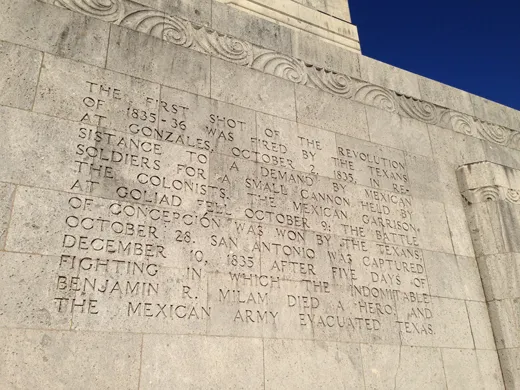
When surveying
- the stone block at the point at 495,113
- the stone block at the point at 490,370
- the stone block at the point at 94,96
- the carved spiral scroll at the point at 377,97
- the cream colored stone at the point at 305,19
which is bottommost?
the stone block at the point at 490,370

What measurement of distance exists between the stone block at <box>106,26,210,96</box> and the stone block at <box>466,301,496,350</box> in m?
5.15

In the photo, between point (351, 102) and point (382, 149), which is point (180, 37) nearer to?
point (351, 102)

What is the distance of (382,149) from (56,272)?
5.35 metres

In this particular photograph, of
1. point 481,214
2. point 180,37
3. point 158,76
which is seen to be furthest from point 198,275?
point 481,214

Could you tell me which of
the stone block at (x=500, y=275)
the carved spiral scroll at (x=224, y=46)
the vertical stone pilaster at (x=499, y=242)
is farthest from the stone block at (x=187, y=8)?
the stone block at (x=500, y=275)

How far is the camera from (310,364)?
5.79m

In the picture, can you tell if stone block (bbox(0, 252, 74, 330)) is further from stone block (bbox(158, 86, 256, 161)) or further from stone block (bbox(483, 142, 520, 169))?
stone block (bbox(483, 142, 520, 169))

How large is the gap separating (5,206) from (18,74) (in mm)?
1660

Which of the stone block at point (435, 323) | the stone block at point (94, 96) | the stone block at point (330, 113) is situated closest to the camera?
the stone block at point (94, 96)

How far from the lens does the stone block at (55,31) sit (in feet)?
19.3

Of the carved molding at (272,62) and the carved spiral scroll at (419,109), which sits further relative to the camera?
the carved spiral scroll at (419,109)

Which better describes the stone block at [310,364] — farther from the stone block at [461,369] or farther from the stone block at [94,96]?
the stone block at [94,96]

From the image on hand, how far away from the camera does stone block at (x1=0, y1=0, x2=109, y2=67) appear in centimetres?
589

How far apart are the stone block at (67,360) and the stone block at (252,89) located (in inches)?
142
